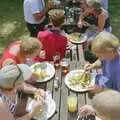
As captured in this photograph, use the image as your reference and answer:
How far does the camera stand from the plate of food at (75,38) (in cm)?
655

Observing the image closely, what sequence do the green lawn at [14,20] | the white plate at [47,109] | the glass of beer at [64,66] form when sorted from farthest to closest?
1. the green lawn at [14,20]
2. the glass of beer at [64,66]
3. the white plate at [47,109]

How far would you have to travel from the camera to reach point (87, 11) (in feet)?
23.0

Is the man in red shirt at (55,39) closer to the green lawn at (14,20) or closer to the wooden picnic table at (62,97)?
the wooden picnic table at (62,97)

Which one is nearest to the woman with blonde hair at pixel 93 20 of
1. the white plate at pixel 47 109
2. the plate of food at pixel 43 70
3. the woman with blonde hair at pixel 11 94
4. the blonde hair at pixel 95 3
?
the blonde hair at pixel 95 3

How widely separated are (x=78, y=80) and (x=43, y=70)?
1.79ft

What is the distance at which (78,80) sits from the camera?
200 inches

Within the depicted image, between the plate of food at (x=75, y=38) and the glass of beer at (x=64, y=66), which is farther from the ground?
the glass of beer at (x=64, y=66)

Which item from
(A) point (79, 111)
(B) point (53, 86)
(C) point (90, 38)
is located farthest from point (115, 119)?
(C) point (90, 38)

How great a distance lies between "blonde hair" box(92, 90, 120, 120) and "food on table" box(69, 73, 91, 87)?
4.66 feet

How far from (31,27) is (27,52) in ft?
8.03

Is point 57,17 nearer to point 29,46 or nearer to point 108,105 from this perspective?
point 29,46

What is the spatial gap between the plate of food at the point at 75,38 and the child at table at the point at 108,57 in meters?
1.62

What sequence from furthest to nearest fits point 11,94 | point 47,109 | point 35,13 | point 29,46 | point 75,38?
1. point 35,13
2. point 75,38
3. point 29,46
4. point 47,109
5. point 11,94

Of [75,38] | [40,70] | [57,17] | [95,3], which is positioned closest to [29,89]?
[40,70]
